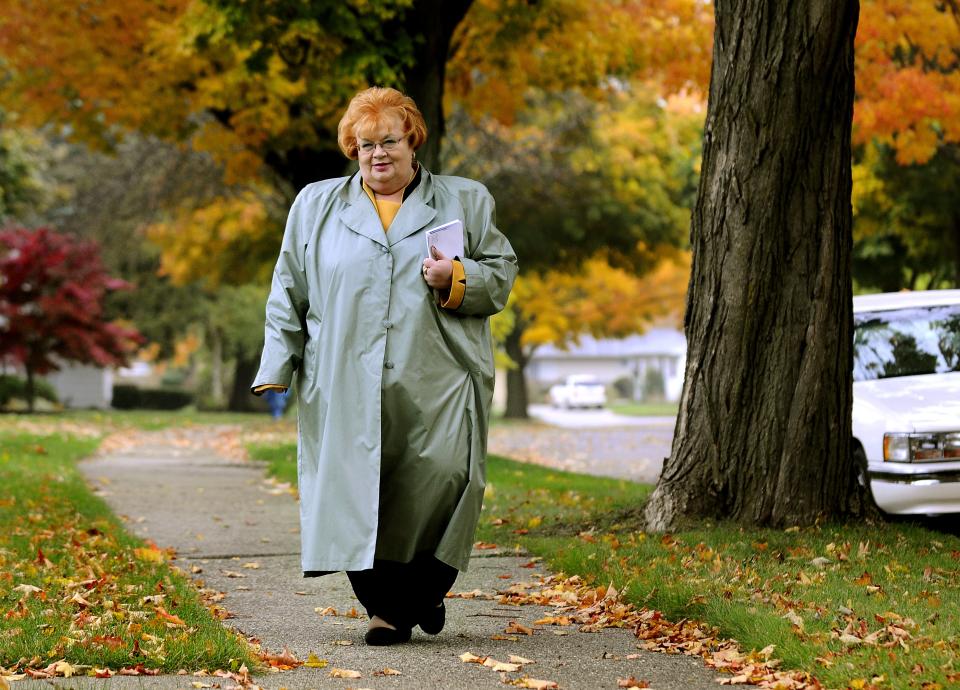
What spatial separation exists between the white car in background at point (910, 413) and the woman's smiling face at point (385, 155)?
169 inches

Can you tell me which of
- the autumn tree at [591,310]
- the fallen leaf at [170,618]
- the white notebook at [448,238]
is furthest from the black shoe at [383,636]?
the autumn tree at [591,310]

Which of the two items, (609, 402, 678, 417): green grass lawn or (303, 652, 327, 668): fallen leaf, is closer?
(303, 652, 327, 668): fallen leaf

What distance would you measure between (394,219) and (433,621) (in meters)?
1.57

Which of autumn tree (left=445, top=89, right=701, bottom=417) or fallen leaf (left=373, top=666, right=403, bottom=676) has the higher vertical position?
autumn tree (left=445, top=89, right=701, bottom=417)

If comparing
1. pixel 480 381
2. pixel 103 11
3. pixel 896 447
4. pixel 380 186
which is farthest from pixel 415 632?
pixel 103 11

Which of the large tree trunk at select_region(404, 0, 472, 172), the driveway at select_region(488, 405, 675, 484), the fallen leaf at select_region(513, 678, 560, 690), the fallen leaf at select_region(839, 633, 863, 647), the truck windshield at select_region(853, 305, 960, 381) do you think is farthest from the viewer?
the driveway at select_region(488, 405, 675, 484)

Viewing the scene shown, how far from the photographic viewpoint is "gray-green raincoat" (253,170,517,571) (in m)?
4.97

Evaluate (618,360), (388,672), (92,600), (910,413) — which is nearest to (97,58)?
(910,413)

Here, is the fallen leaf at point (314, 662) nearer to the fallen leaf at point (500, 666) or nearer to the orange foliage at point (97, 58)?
the fallen leaf at point (500, 666)

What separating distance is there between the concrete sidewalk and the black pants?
0.13 m

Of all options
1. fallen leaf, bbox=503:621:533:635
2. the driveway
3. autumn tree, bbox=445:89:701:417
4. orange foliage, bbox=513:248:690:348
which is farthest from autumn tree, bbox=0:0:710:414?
orange foliage, bbox=513:248:690:348

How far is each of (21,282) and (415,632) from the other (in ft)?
74.9

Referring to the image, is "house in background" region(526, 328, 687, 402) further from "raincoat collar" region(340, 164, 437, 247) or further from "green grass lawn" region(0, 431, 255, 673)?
"raincoat collar" region(340, 164, 437, 247)

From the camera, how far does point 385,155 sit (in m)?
5.13
